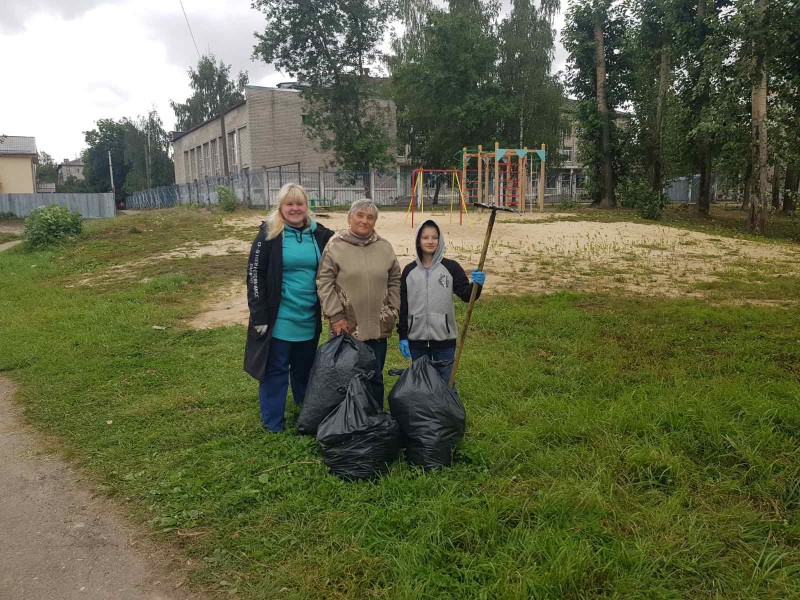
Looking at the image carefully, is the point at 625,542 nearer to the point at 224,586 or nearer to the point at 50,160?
the point at 224,586

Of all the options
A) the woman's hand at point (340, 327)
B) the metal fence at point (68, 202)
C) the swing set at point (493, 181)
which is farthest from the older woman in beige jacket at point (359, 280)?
the metal fence at point (68, 202)

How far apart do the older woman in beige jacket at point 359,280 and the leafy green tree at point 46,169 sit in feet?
314

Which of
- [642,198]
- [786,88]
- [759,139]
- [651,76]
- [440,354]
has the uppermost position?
[651,76]

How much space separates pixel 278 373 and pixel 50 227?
570 inches

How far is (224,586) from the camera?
8.44ft

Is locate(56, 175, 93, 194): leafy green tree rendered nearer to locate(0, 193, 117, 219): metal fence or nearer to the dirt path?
locate(0, 193, 117, 219): metal fence

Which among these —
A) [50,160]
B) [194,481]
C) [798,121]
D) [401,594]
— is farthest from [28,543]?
[50,160]

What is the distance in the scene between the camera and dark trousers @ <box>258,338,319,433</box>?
3.97 meters

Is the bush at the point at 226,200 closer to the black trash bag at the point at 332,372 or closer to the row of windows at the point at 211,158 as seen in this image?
the row of windows at the point at 211,158

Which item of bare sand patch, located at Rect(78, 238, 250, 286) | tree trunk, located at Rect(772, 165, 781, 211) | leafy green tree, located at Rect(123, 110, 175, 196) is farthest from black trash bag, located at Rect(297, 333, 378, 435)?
leafy green tree, located at Rect(123, 110, 175, 196)

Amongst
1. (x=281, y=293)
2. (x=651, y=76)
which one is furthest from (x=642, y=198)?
(x=281, y=293)

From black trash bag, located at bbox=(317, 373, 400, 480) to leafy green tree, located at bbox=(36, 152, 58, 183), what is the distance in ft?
315

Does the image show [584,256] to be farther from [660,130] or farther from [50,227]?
[660,130]

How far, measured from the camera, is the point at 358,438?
130 inches
